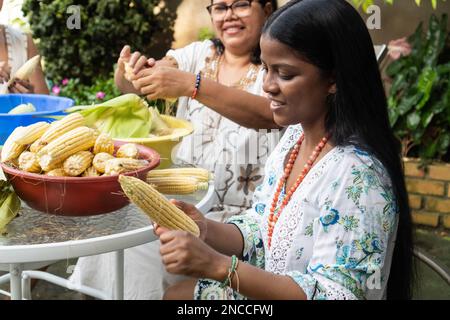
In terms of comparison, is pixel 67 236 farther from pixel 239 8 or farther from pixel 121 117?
pixel 239 8

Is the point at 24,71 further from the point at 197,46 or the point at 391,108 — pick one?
the point at 391,108

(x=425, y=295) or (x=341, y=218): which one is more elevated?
(x=341, y=218)

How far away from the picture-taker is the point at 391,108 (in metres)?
4.30

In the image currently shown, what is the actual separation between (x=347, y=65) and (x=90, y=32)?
423 centimetres

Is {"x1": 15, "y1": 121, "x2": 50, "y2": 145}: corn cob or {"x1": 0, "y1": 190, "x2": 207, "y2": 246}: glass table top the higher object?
→ {"x1": 15, "y1": 121, "x2": 50, "y2": 145}: corn cob

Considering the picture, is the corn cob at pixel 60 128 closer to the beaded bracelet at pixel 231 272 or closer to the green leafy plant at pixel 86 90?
the beaded bracelet at pixel 231 272

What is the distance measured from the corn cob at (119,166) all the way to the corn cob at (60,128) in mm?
187

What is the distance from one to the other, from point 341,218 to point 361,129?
25 centimetres

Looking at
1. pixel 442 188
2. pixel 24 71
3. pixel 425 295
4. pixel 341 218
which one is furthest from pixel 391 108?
pixel 341 218

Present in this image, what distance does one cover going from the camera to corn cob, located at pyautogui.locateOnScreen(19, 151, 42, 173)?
1629 millimetres

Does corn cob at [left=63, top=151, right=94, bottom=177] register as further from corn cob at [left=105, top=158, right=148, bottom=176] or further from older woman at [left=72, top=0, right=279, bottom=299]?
older woman at [left=72, top=0, right=279, bottom=299]

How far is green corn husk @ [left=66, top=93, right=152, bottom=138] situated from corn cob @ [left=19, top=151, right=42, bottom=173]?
0.37 metres

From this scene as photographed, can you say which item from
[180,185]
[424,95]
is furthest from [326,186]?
[424,95]

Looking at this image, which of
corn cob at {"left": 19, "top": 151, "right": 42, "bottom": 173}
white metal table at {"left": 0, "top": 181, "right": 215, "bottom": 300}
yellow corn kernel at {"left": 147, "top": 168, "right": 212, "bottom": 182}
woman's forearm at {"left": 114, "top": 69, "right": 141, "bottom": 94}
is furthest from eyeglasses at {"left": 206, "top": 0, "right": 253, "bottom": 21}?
corn cob at {"left": 19, "top": 151, "right": 42, "bottom": 173}
